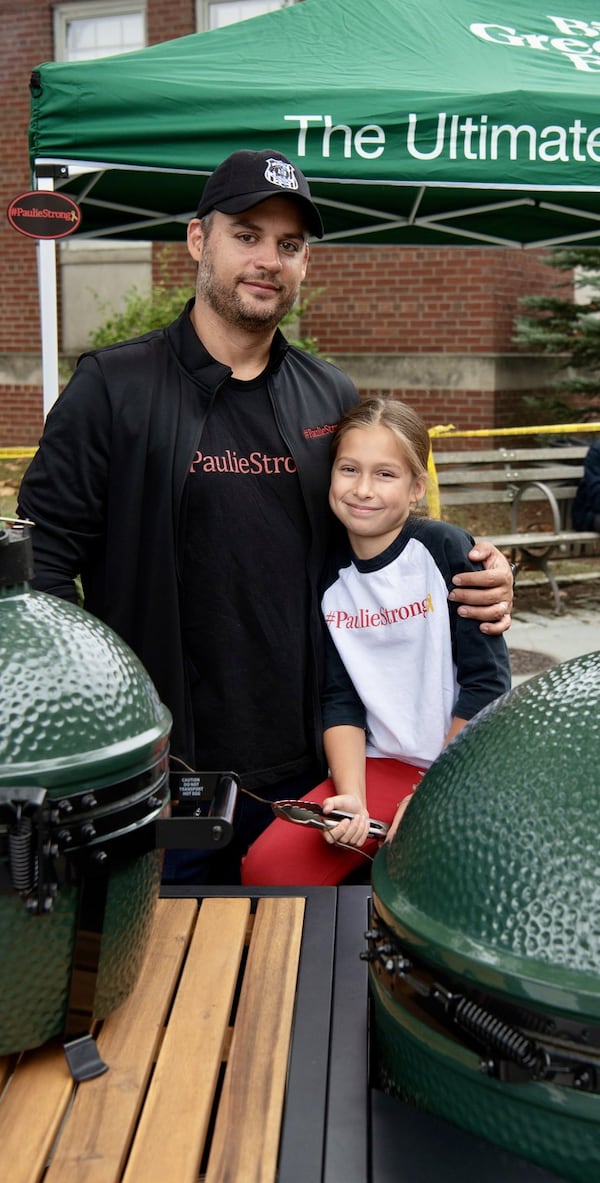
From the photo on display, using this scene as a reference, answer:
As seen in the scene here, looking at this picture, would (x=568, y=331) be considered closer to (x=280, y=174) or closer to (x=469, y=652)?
(x=280, y=174)

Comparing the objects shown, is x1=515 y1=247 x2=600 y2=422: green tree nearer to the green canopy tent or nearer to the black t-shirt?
the green canopy tent

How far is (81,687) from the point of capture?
4.28ft

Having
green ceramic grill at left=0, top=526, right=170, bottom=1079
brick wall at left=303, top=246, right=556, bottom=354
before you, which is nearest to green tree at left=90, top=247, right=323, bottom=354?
brick wall at left=303, top=246, right=556, bottom=354

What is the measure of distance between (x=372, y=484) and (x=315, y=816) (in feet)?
2.42

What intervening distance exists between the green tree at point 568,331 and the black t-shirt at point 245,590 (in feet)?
27.3

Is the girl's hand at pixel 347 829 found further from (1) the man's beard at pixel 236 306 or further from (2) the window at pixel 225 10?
(2) the window at pixel 225 10

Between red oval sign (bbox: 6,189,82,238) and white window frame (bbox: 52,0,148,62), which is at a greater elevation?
white window frame (bbox: 52,0,148,62)

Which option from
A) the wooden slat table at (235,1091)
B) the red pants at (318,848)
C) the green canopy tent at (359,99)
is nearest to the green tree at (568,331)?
the green canopy tent at (359,99)

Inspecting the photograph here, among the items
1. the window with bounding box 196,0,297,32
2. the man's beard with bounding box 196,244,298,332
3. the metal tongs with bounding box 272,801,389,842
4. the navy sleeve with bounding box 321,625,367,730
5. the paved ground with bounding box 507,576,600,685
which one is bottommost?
the paved ground with bounding box 507,576,600,685

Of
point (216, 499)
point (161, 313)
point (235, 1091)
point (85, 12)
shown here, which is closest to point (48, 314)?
point (216, 499)

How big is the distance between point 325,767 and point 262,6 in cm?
1098

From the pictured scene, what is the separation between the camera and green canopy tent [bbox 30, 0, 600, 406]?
389 cm

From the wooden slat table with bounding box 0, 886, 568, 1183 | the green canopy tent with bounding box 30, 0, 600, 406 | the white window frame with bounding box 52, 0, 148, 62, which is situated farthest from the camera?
the white window frame with bounding box 52, 0, 148, 62

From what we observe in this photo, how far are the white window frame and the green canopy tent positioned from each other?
827cm
